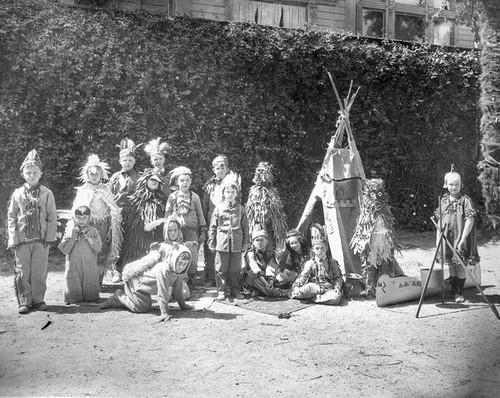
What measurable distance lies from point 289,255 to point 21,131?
4.37 metres

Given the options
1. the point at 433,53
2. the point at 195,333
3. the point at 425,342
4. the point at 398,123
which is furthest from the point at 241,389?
the point at 433,53

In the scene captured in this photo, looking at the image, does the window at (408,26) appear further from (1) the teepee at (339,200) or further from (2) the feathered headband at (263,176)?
(2) the feathered headband at (263,176)

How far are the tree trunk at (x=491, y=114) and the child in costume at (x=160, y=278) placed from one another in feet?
21.4

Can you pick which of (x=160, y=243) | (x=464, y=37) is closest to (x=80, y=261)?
(x=160, y=243)

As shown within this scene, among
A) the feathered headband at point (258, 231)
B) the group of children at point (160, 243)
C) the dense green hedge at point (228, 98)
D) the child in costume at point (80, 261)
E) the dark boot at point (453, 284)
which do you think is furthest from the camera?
the dense green hedge at point (228, 98)

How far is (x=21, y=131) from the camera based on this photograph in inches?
323

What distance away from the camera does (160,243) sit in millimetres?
6145

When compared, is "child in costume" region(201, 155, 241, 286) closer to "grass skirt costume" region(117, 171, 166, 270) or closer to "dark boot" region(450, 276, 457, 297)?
"grass skirt costume" region(117, 171, 166, 270)

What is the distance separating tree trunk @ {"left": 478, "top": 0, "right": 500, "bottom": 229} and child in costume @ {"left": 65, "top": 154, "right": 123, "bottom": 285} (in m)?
6.74

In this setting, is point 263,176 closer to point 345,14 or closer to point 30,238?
point 30,238

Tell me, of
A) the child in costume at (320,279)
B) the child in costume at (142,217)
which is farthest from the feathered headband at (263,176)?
the child in costume at (142,217)

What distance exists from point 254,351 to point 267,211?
259cm

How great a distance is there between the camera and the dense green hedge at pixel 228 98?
8328mm

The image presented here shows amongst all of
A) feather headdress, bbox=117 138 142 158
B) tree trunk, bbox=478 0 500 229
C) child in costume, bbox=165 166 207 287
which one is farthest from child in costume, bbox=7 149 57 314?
tree trunk, bbox=478 0 500 229
